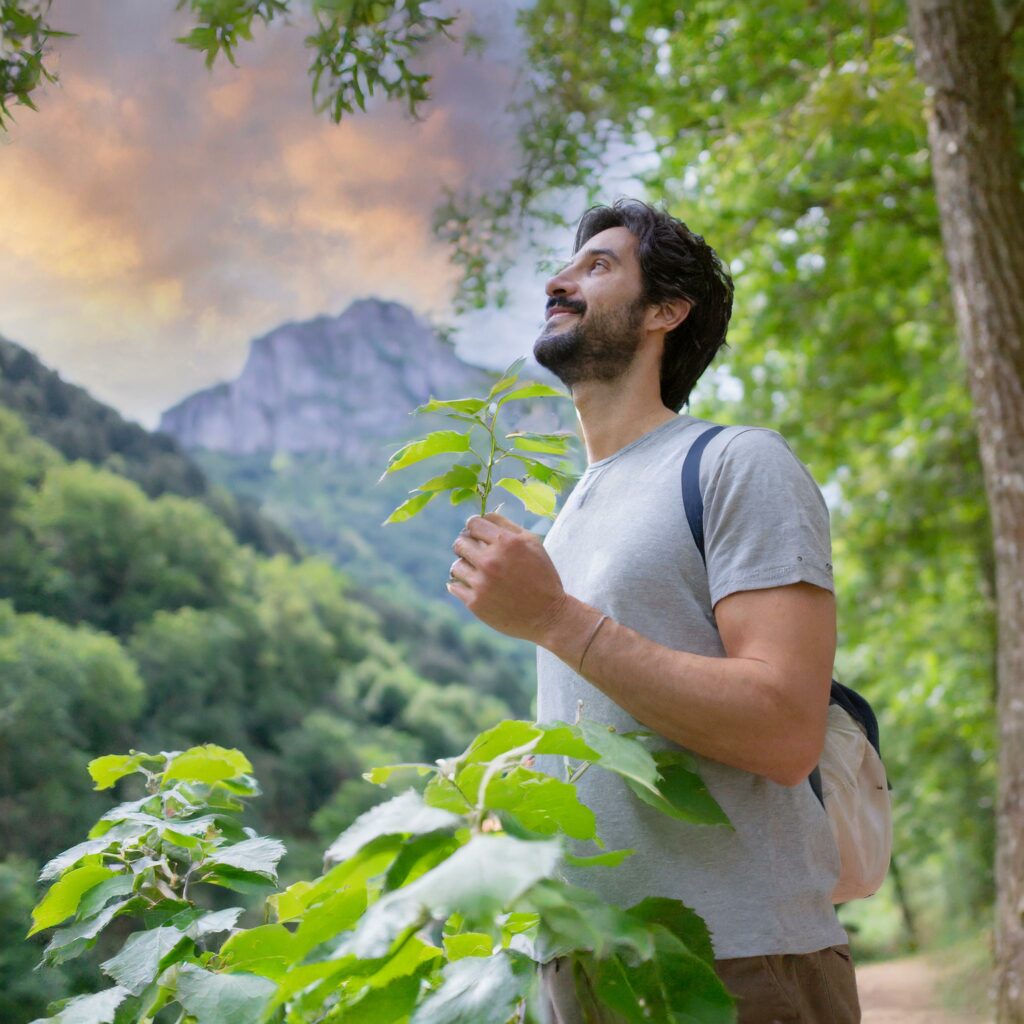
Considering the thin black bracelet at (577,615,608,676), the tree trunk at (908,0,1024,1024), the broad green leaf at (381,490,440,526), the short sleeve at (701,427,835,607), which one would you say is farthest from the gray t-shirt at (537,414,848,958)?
the tree trunk at (908,0,1024,1024)

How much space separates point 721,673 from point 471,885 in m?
0.51

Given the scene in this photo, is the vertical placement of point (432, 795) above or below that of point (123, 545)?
below

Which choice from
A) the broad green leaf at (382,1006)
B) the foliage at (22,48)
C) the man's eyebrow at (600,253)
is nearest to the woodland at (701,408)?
the foliage at (22,48)

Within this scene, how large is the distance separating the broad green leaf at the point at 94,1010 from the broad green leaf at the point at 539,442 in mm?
658

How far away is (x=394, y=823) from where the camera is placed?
678 mm

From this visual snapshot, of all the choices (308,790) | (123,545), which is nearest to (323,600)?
(308,790)

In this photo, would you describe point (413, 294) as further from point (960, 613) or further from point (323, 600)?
point (960, 613)

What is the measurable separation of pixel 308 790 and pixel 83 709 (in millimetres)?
1198

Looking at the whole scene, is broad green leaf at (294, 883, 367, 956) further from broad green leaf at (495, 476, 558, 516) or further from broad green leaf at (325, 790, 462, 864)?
broad green leaf at (495, 476, 558, 516)

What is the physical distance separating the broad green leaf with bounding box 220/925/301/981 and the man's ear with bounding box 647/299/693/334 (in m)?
0.92

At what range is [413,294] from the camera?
2268 mm

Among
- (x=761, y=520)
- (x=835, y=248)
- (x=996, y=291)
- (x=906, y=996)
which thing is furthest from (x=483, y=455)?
(x=906, y=996)

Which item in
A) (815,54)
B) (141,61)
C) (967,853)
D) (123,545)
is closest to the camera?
(141,61)

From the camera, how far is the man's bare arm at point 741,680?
1.02m
